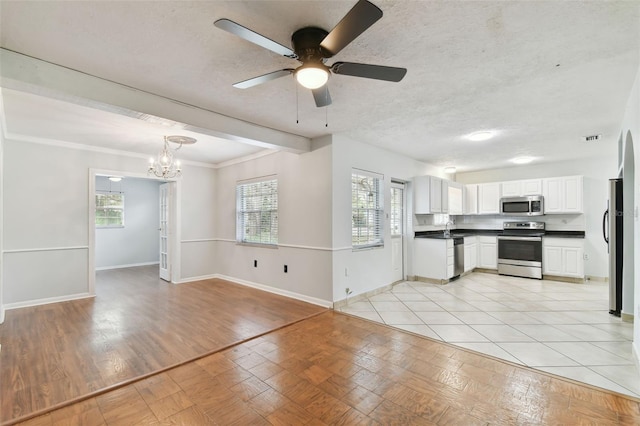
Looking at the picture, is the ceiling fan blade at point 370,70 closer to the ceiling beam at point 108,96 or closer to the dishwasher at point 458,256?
the ceiling beam at point 108,96

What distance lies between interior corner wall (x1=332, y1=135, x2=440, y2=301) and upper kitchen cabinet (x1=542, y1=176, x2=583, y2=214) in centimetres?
352

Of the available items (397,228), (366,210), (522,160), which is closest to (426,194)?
(397,228)

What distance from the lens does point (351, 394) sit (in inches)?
82.0

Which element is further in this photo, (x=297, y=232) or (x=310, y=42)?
(x=297, y=232)

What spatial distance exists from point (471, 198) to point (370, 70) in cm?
638

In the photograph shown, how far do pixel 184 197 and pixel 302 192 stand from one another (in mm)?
3007

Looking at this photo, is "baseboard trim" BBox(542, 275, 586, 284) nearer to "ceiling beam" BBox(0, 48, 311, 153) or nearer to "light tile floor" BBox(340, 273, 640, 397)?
"light tile floor" BBox(340, 273, 640, 397)

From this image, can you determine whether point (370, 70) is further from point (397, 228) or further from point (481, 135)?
point (397, 228)

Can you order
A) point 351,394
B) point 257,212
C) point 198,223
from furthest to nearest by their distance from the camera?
point 198,223
point 257,212
point 351,394

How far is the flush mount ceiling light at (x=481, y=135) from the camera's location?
4043 mm

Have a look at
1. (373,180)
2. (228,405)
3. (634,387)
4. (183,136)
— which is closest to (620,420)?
(634,387)

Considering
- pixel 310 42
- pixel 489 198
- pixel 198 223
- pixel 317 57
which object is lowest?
pixel 198 223

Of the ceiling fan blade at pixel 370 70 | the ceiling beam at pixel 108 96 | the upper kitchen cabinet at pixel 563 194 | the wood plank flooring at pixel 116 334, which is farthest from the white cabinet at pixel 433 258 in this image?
the ceiling fan blade at pixel 370 70

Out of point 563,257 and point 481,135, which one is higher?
point 481,135
